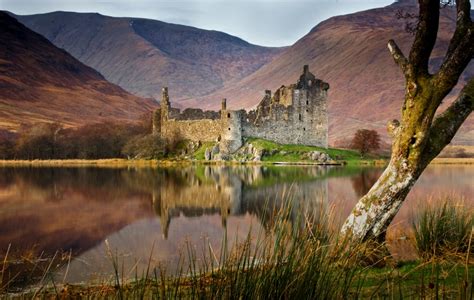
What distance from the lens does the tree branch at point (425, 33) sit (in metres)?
8.77

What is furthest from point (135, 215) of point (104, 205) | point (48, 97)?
point (48, 97)

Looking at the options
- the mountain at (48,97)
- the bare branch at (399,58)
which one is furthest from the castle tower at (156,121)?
the mountain at (48,97)

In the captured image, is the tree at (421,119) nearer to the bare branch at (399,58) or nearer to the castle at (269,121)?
the bare branch at (399,58)

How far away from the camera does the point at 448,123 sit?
8898 millimetres

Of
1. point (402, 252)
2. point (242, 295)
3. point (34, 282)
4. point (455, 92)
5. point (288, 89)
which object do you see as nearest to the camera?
point (242, 295)

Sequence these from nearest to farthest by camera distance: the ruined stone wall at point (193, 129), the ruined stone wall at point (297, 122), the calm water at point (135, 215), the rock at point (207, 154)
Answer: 1. the calm water at point (135, 215)
2. the rock at point (207, 154)
3. the ruined stone wall at point (193, 129)
4. the ruined stone wall at point (297, 122)

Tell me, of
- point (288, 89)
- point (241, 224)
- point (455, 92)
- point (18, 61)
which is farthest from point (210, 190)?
point (18, 61)

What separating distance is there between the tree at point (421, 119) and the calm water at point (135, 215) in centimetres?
116

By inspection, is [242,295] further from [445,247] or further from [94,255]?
[94,255]

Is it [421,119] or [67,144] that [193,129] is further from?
[421,119]

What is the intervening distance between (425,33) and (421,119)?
153cm

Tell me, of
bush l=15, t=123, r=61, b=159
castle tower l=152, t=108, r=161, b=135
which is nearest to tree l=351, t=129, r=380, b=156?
Answer: castle tower l=152, t=108, r=161, b=135

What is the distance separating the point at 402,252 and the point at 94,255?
6.70 meters

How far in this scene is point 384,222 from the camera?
8867 mm
